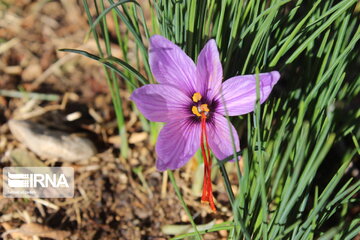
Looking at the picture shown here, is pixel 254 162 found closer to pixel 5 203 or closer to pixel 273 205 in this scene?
pixel 273 205

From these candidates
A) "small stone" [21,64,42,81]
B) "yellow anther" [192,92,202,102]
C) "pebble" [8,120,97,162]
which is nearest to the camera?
"yellow anther" [192,92,202,102]

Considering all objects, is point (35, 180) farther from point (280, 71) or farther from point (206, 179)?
point (280, 71)

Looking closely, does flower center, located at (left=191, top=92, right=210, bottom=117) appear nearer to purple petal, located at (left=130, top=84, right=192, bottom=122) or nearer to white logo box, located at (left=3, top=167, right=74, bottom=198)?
purple petal, located at (left=130, top=84, right=192, bottom=122)

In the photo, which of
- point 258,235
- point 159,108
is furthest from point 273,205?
point 159,108

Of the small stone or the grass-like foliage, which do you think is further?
the small stone

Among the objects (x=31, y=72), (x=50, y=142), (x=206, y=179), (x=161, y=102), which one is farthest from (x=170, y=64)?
(x=31, y=72)

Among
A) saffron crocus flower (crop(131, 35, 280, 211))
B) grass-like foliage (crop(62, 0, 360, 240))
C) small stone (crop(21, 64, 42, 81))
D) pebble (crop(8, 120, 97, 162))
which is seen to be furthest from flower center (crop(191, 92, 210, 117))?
small stone (crop(21, 64, 42, 81))

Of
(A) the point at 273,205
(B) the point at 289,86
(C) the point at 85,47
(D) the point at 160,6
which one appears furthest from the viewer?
(C) the point at 85,47

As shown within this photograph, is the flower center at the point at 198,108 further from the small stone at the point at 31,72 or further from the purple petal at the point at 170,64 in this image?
the small stone at the point at 31,72
